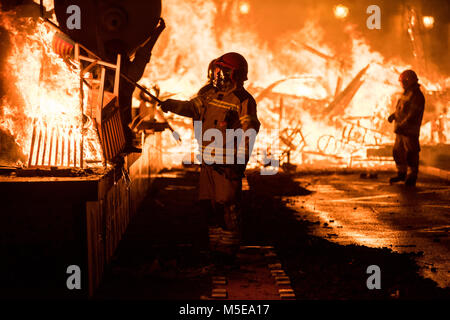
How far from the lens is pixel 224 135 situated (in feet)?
20.8

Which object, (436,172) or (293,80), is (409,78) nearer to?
(436,172)

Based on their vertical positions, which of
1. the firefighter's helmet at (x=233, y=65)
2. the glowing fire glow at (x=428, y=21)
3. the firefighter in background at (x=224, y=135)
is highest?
the glowing fire glow at (x=428, y=21)

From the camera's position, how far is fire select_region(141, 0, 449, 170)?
62.6ft

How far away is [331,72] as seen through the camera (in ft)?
65.2

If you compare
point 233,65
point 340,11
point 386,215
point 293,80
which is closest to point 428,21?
point 340,11

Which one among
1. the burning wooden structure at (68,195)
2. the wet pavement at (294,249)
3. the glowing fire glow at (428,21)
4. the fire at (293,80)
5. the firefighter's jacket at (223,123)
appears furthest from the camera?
the glowing fire glow at (428,21)

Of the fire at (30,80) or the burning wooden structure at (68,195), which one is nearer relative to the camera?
the burning wooden structure at (68,195)

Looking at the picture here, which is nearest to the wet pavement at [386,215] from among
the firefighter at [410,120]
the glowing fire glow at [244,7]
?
the firefighter at [410,120]

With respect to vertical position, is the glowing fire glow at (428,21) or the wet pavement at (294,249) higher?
the glowing fire glow at (428,21)

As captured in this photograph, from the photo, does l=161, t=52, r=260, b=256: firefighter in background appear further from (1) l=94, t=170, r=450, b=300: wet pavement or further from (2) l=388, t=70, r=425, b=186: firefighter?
(2) l=388, t=70, r=425, b=186: firefighter

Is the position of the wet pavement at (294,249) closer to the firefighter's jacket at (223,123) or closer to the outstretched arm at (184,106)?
the firefighter's jacket at (223,123)

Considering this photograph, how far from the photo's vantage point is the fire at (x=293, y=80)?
1909cm

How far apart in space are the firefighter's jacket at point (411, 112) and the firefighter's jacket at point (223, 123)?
293 inches
